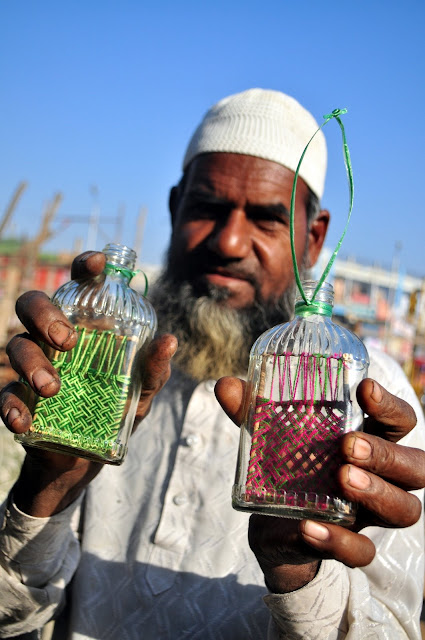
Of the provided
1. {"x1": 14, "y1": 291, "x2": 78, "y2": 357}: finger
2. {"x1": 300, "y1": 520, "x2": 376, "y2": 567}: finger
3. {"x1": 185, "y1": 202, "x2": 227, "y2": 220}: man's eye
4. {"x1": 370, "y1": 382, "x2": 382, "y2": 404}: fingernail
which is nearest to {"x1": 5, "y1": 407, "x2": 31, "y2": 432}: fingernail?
{"x1": 14, "y1": 291, "x2": 78, "y2": 357}: finger

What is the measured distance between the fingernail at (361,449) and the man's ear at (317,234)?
72.0 inches

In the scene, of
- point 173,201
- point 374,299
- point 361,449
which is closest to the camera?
point 361,449

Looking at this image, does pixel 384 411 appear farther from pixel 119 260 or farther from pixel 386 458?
pixel 119 260

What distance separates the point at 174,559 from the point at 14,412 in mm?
994

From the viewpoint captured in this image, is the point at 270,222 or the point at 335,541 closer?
the point at 335,541

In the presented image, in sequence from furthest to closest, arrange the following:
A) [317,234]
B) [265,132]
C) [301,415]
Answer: [317,234]
[265,132]
[301,415]

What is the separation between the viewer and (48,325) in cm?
135

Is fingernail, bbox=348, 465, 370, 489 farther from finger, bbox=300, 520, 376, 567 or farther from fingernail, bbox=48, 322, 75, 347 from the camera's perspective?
fingernail, bbox=48, 322, 75, 347

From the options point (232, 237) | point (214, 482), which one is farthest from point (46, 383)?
point (232, 237)

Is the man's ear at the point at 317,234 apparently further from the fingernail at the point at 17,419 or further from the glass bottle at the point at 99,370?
the fingernail at the point at 17,419

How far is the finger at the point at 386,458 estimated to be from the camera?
1.13 metres

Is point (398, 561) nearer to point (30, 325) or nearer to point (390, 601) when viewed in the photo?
point (390, 601)

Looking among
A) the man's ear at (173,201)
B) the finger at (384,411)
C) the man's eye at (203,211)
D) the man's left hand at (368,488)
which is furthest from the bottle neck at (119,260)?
the man's ear at (173,201)

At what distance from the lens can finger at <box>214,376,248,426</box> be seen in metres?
1.30
